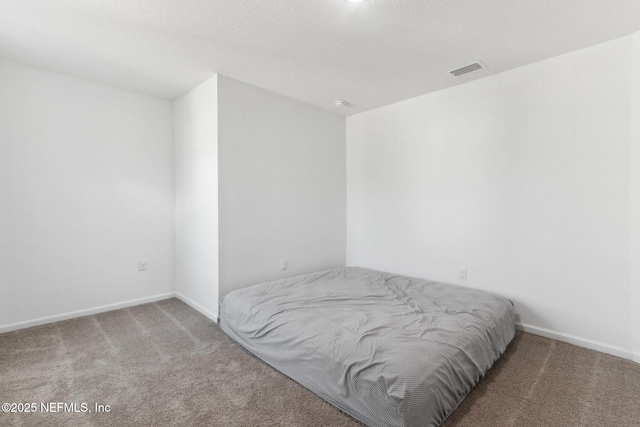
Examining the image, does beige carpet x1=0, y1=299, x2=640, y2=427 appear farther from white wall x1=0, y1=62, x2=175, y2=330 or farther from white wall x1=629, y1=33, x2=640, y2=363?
white wall x1=0, y1=62, x2=175, y2=330

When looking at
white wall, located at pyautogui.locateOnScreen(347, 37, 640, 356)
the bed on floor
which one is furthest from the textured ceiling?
the bed on floor

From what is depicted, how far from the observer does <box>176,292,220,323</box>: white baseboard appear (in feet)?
9.54

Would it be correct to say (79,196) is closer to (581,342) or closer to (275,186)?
(275,186)

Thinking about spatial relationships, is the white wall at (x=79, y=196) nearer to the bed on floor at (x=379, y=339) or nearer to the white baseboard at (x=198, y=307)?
the white baseboard at (x=198, y=307)

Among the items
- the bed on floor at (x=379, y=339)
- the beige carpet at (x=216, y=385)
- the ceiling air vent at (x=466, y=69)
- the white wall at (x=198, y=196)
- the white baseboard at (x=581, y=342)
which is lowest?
the beige carpet at (x=216, y=385)

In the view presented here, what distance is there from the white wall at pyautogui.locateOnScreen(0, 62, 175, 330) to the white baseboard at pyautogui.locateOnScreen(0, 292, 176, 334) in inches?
0.9

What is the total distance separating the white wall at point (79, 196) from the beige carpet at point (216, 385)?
0.50 metres

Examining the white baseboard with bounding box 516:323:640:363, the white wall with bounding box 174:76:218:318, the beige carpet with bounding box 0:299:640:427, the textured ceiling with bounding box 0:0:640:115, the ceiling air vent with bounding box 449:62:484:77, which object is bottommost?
the beige carpet with bounding box 0:299:640:427

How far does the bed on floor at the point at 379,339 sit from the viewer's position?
150cm

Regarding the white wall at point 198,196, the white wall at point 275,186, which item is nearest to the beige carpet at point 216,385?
the white wall at point 198,196

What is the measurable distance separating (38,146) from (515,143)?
14.1 feet

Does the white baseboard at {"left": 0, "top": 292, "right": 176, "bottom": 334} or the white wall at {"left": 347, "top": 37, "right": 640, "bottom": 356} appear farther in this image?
the white baseboard at {"left": 0, "top": 292, "right": 176, "bottom": 334}

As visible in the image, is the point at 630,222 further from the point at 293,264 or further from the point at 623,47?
the point at 293,264

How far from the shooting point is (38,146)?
2775 mm
